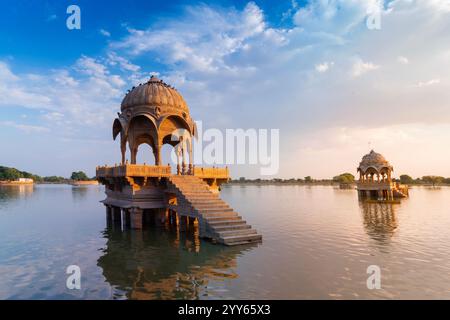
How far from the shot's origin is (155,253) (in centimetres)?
1484

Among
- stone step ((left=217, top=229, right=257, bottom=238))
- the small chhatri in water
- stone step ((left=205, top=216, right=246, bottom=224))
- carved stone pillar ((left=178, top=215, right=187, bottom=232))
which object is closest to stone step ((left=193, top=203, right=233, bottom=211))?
stone step ((left=205, top=216, right=246, bottom=224))

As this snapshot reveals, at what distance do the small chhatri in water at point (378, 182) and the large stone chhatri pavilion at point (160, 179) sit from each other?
38846mm

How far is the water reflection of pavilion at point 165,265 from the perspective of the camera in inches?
390

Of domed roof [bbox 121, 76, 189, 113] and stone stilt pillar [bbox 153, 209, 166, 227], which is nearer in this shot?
stone stilt pillar [bbox 153, 209, 166, 227]

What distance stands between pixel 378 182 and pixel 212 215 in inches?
1778

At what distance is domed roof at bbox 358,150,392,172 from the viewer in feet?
178

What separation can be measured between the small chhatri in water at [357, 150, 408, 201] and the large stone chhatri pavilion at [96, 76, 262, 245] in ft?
127

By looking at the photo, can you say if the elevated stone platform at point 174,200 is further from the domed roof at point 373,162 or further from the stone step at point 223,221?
the domed roof at point 373,162

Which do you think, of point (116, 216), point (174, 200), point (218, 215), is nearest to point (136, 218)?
point (174, 200)

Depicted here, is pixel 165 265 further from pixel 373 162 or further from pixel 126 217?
pixel 373 162

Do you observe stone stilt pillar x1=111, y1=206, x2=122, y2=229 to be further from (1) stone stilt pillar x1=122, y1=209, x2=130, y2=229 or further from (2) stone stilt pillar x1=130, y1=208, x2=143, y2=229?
(2) stone stilt pillar x1=130, y1=208, x2=143, y2=229
